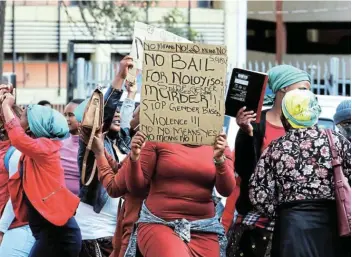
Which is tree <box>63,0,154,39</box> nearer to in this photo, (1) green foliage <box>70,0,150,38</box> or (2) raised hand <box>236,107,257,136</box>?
(1) green foliage <box>70,0,150,38</box>

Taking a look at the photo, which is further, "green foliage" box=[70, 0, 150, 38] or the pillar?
the pillar

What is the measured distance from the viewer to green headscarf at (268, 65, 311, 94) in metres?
7.43

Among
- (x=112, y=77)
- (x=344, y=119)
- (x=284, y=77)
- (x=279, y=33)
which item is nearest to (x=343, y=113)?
(x=344, y=119)

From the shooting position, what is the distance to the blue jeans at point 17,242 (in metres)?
7.84

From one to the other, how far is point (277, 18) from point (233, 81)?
22217 mm

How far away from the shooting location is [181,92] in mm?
6449

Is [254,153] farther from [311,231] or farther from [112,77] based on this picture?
[112,77]

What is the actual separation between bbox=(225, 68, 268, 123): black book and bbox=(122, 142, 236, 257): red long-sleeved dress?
2.38 feet

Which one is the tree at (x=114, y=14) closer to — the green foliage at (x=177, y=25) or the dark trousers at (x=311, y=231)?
the green foliage at (x=177, y=25)

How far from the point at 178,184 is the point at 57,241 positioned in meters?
1.53

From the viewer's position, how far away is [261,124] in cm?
738

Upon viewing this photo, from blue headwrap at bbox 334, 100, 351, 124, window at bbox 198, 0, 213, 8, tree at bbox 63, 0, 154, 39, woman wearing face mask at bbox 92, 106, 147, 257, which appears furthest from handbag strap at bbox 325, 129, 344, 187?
window at bbox 198, 0, 213, 8

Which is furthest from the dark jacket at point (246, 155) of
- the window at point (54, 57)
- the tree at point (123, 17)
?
the window at point (54, 57)

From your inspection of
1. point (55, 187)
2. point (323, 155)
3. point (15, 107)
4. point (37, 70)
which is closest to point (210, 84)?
point (323, 155)
